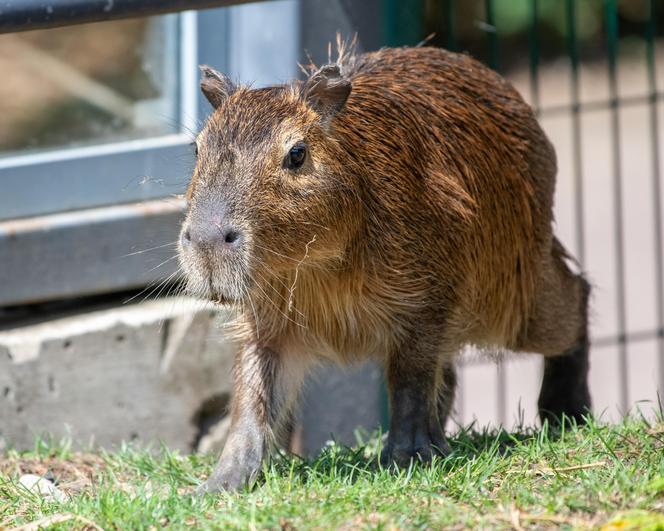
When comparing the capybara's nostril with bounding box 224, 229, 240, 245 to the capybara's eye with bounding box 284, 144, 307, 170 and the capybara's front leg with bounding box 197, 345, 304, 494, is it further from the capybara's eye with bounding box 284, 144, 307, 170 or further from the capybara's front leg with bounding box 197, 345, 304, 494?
the capybara's front leg with bounding box 197, 345, 304, 494

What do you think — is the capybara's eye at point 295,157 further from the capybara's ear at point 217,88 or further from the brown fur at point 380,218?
the capybara's ear at point 217,88

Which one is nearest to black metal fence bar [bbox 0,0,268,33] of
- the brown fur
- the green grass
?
the brown fur

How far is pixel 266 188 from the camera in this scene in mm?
4066

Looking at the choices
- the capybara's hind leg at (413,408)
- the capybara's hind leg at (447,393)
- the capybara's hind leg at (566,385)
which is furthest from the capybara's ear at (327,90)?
the capybara's hind leg at (566,385)

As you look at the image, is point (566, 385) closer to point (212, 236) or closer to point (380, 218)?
point (380, 218)

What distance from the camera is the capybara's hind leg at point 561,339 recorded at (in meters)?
5.45

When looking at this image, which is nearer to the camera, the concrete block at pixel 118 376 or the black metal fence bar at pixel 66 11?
the black metal fence bar at pixel 66 11

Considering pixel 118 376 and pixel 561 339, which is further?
pixel 118 376

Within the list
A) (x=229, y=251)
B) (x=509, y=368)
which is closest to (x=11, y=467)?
(x=229, y=251)

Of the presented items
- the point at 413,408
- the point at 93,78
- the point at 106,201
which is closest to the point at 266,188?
the point at 413,408

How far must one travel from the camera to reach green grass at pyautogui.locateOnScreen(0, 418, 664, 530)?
3.47m

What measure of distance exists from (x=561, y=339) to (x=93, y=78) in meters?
3.23

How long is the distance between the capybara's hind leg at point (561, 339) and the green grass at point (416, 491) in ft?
2.47

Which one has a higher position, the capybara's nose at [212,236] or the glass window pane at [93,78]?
the glass window pane at [93,78]
